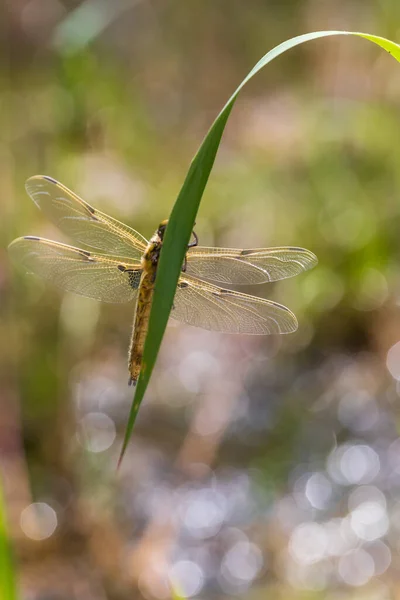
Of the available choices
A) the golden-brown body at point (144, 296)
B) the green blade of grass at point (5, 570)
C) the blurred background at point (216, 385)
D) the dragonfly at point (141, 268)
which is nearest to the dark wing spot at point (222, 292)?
the dragonfly at point (141, 268)

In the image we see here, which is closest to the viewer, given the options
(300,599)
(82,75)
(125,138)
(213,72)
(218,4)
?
(300,599)

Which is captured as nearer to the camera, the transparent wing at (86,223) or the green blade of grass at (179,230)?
the green blade of grass at (179,230)

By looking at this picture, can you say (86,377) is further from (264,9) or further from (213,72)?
(264,9)

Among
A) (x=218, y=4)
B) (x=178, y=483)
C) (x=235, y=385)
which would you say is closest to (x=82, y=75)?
(x=235, y=385)

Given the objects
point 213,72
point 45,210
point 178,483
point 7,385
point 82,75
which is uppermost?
point 213,72

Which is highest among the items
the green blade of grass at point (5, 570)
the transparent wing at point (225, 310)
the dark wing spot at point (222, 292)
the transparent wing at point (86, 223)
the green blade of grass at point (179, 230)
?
the transparent wing at point (86, 223)

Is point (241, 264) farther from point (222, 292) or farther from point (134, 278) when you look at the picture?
point (134, 278)

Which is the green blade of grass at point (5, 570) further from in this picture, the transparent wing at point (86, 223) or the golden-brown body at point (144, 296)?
the transparent wing at point (86, 223)
